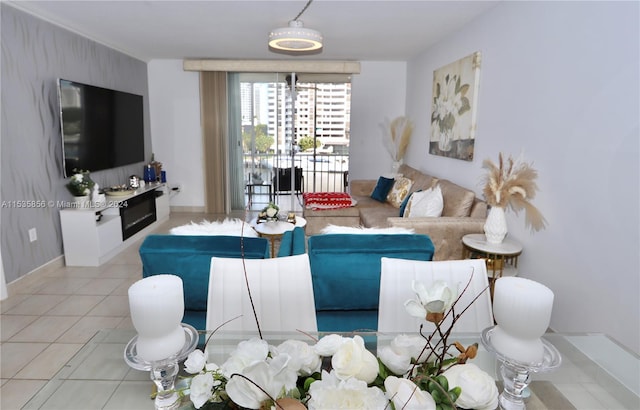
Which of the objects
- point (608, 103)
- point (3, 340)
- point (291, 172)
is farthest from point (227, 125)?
point (608, 103)

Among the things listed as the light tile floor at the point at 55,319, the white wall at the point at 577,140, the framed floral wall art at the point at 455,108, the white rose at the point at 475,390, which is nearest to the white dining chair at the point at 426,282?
the light tile floor at the point at 55,319

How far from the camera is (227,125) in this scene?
22.1ft

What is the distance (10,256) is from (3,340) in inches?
42.0

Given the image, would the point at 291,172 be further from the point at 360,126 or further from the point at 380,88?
the point at 380,88

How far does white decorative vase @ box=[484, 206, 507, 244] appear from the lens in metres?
2.94

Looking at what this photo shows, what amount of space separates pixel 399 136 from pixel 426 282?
5168 mm

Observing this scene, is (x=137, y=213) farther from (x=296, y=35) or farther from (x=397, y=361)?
(x=397, y=361)

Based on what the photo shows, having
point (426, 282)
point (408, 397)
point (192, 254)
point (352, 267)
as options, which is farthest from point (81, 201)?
point (408, 397)

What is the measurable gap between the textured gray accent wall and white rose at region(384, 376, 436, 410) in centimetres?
393

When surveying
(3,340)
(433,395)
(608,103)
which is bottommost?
(3,340)

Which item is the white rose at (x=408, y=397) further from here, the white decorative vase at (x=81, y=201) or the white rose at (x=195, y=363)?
the white decorative vase at (x=81, y=201)

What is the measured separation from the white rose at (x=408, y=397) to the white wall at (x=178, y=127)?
6.57 m

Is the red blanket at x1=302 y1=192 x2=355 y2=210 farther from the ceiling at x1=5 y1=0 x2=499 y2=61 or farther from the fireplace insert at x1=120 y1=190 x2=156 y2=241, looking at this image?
the fireplace insert at x1=120 y1=190 x2=156 y2=241

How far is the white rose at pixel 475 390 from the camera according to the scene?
29.6 inches
